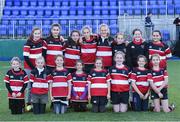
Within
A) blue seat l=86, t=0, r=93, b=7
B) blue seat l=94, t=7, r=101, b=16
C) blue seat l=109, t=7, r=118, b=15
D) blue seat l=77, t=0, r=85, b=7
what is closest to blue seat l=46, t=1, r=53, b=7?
blue seat l=77, t=0, r=85, b=7

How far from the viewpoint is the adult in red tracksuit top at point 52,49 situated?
8.23 meters

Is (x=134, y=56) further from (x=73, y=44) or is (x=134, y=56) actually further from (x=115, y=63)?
(x=73, y=44)

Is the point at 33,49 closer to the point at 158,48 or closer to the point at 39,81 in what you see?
the point at 39,81

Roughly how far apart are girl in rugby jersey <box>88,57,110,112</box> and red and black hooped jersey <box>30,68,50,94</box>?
0.80 meters

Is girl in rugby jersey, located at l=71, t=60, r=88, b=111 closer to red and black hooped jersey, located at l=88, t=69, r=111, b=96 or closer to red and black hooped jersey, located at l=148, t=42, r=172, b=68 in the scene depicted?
red and black hooped jersey, located at l=88, t=69, r=111, b=96

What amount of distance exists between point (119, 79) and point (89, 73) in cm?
59

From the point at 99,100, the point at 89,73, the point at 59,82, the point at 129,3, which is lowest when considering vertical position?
the point at 99,100

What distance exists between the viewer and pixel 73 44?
828 cm

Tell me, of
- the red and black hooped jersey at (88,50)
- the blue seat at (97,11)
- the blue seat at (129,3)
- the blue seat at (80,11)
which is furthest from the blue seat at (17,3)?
the red and black hooped jersey at (88,50)

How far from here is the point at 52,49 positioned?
8234 mm

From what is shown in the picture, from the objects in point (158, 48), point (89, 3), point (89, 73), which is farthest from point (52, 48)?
point (89, 3)

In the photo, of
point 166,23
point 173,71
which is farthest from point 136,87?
point 166,23

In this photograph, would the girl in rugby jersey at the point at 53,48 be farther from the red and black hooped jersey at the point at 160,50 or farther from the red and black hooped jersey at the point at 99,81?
the red and black hooped jersey at the point at 160,50

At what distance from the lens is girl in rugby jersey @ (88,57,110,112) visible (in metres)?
7.99
